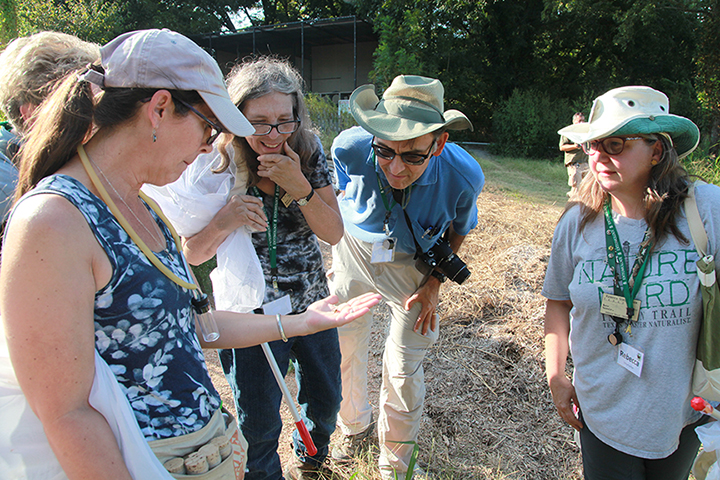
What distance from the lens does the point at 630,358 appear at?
5.64ft

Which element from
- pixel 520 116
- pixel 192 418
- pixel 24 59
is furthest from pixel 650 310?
pixel 520 116

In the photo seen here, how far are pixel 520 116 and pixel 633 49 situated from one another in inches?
221

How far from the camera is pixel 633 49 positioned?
17.7 meters

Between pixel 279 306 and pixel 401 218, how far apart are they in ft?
2.88

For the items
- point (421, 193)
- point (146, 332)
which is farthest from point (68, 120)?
point (421, 193)

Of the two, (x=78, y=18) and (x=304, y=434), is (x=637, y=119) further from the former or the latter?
(x=78, y=18)

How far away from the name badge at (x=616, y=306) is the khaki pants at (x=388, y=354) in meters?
1.10

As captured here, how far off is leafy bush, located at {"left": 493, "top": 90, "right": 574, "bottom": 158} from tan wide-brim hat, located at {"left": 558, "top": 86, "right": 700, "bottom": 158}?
1548 cm

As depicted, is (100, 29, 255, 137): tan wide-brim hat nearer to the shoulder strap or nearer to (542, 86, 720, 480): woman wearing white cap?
(542, 86, 720, 480): woman wearing white cap

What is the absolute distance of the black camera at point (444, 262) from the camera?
2.58 meters

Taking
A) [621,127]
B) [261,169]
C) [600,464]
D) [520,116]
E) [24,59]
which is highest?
[24,59]

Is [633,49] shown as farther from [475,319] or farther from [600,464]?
[600,464]

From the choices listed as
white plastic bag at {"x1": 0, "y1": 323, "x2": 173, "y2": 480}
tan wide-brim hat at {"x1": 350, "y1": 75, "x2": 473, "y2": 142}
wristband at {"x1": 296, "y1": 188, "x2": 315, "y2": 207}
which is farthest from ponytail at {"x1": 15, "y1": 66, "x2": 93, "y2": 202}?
tan wide-brim hat at {"x1": 350, "y1": 75, "x2": 473, "y2": 142}

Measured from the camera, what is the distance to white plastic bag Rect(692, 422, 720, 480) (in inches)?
60.9
